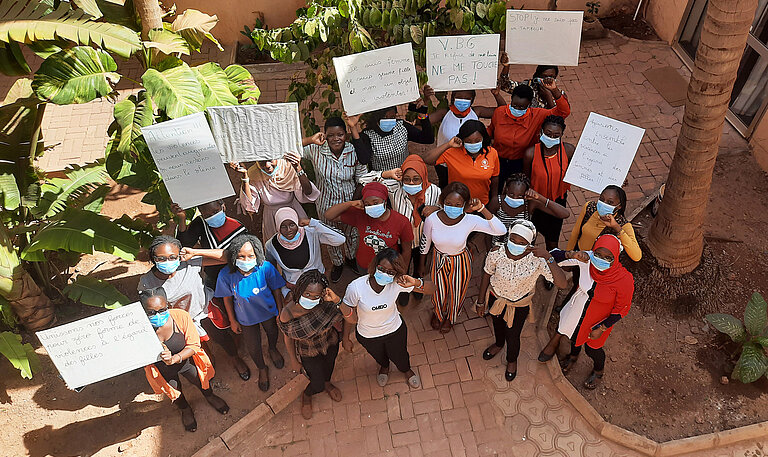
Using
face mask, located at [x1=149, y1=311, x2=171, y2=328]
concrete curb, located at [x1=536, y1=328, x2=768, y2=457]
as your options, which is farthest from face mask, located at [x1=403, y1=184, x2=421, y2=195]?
concrete curb, located at [x1=536, y1=328, x2=768, y2=457]

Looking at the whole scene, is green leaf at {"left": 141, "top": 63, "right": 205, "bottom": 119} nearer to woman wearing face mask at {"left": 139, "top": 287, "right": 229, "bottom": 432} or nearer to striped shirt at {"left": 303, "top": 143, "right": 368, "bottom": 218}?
striped shirt at {"left": 303, "top": 143, "right": 368, "bottom": 218}

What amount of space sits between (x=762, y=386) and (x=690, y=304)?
3.22ft

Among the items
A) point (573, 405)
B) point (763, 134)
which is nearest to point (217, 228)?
point (573, 405)

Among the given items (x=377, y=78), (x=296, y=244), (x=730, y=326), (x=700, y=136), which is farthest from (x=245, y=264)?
(x=730, y=326)

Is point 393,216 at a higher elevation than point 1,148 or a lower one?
lower

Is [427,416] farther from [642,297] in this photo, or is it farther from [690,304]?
[690,304]

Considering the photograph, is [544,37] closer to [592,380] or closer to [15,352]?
[592,380]

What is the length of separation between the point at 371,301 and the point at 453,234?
93 cm

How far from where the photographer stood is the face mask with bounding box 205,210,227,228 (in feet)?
16.0

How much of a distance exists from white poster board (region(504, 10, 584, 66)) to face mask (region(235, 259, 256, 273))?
10.9ft

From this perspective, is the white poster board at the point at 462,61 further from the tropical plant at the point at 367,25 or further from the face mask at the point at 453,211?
the face mask at the point at 453,211

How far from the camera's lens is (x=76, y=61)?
15.9 ft

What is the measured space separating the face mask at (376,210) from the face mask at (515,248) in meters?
1.09

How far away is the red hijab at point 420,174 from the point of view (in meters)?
5.16
